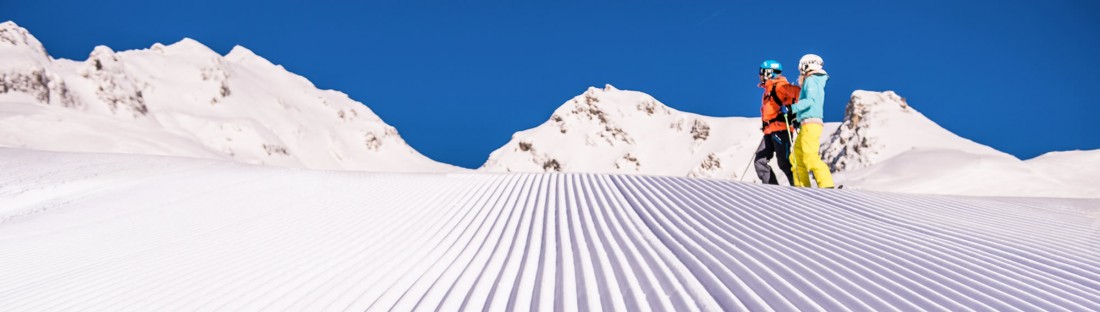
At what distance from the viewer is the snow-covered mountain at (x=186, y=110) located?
33.2 metres

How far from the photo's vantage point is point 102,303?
11.3 ft

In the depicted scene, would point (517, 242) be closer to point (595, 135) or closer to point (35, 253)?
point (35, 253)

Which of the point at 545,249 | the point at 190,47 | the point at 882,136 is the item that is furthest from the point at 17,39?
the point at 545,249

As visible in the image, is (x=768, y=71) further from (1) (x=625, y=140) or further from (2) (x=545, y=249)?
(1) (x=625, y=140)

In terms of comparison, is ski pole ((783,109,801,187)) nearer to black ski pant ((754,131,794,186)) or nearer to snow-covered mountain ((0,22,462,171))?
black ski pant ((754,131,794,186))

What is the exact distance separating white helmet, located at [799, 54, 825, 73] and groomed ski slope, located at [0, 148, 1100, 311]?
5.60 feet

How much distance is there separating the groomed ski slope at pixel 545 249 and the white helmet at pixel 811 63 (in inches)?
67.2

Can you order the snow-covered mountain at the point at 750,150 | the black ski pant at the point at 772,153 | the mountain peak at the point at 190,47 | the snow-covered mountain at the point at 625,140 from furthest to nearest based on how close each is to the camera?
the mountain peak at the point at 190,47, the snow-covered mountain at the point at 625,140, the snow-covered mountain at the point at 750,150, the black ski pant at the point at 772,153

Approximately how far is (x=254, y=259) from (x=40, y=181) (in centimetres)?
640

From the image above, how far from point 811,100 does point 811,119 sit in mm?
240

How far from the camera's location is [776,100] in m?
8.27

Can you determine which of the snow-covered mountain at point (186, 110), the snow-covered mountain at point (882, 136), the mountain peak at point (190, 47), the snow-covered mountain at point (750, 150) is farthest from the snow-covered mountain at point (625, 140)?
the mountain peak at point (190, 47)

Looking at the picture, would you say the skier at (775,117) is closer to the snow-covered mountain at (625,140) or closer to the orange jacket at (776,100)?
the orange jacket at (776,100)

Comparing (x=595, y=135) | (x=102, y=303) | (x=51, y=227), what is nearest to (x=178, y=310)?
(x=102, y=303)
